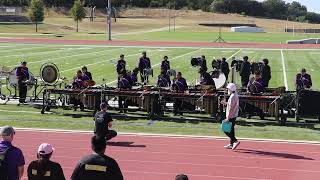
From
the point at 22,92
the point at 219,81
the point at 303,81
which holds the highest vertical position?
the point at 303,81

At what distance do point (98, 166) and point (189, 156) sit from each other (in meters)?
6.86

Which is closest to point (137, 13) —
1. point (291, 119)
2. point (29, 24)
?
point (29, 24)

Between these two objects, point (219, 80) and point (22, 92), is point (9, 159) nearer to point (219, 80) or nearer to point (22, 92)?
point (219, 80)

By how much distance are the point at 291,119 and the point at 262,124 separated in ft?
5.10

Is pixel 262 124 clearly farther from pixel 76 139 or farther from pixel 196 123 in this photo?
pixel 76 139

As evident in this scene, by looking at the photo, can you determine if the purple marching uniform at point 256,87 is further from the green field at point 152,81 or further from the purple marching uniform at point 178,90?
the purple marching uniform at point 178,90

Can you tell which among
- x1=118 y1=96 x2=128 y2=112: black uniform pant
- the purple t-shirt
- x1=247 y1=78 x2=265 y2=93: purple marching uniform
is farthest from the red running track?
the purple t-shirt

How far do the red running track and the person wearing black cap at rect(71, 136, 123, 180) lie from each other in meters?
4.81

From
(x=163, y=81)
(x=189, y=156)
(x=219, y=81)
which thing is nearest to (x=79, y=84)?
(x=163, y=81)

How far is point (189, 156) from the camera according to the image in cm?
1298

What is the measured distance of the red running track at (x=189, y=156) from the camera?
37.9ft

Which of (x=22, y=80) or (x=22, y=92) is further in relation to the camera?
(x=22, y=92)

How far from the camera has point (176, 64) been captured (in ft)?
122

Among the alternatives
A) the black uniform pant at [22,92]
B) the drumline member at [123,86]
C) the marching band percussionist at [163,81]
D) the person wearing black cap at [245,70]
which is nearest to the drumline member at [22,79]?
the black uniform pant at [22,92]
